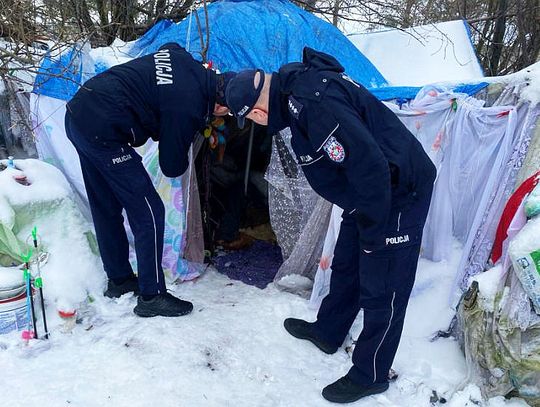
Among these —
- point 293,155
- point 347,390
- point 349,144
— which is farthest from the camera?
point 293,155

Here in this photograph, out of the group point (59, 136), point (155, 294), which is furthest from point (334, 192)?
point (59, 136)

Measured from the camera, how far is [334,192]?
2186 millimetres

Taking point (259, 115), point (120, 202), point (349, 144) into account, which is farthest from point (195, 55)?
point (349, 144)

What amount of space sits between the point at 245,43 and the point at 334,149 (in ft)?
6.58

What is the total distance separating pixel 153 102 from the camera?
8.45 ft

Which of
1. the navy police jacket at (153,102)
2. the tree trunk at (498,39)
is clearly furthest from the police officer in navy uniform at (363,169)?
the tree trunk at (498,39)

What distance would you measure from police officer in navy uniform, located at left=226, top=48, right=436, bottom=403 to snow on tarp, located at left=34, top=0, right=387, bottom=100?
1461 millimetres

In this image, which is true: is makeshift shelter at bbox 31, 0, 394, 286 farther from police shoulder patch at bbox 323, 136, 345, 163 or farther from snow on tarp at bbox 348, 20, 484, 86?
police shoulder patch at bbox 323, 136, 345, 163

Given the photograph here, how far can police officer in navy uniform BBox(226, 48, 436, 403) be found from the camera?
189cm

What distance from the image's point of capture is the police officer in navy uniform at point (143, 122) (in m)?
2.54

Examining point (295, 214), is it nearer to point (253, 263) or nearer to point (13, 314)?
point (253, 263)

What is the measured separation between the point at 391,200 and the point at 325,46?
2.33m

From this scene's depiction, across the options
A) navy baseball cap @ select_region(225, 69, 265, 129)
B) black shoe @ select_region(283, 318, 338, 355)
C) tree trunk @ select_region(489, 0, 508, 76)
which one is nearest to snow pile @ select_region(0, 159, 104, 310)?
black shoe @ select_region(283, 318, 338, 355)

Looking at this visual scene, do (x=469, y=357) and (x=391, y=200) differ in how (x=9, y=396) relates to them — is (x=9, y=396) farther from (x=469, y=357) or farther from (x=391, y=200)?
→ (x=469, y=357)
